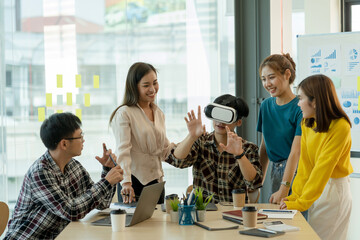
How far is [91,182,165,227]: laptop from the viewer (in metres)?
2.31

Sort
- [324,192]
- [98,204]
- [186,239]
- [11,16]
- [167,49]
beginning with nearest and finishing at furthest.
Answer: [186,239] < [98,204] < [324,192] < [11,16] < [167,49]

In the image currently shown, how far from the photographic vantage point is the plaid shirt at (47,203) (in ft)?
7.86

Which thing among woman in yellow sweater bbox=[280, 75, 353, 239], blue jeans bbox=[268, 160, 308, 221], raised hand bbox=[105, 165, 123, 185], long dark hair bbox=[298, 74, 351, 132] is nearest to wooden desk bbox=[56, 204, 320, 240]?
raised hand bbox=[105, 165, 123, 185]

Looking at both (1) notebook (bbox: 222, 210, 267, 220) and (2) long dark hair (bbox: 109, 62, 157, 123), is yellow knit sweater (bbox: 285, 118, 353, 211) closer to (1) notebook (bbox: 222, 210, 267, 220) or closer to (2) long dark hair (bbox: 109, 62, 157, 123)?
(1) notebook (bbox: 222, 210, 267, 220)

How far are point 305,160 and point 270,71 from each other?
2.19 ft

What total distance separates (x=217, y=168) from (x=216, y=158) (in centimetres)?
6

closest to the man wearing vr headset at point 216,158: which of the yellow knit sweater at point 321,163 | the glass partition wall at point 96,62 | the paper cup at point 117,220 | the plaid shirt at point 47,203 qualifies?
the yellow knit sweater at point 321,163

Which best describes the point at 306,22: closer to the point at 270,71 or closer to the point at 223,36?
the point at 223,36

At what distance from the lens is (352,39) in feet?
14.2

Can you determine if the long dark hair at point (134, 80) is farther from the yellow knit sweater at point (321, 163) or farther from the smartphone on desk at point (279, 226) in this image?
the smartphone on desk at point (279, 226)

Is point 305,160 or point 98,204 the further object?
point 305,160

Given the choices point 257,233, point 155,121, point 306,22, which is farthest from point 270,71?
point 306,22

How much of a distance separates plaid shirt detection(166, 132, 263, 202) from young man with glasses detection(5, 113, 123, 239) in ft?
1.86

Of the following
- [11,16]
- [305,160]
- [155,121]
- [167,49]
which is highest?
[11,16]
